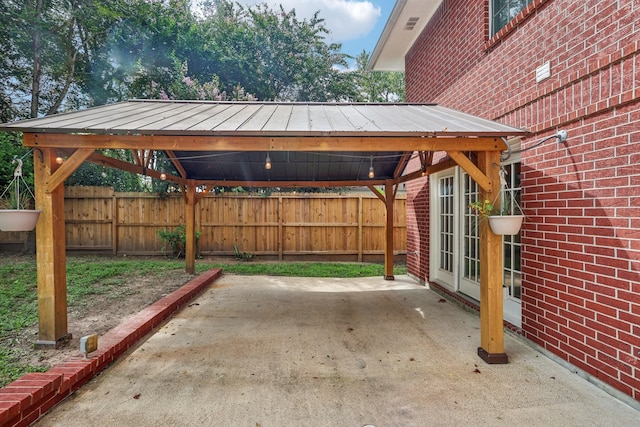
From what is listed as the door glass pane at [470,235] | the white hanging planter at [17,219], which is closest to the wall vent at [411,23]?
the door glass pane at [470,235]

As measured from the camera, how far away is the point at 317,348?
12.1 feet

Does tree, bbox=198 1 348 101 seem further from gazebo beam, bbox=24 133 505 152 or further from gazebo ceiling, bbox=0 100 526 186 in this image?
gazebo beam, bbox=24 133 505 152

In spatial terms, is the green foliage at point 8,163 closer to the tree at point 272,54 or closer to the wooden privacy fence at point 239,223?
the wooden privacy fence at point 239,223

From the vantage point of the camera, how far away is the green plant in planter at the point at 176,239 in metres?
9.24

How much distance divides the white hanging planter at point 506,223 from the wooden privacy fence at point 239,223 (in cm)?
657

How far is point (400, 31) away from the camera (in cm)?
671

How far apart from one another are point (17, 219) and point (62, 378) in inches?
59.3

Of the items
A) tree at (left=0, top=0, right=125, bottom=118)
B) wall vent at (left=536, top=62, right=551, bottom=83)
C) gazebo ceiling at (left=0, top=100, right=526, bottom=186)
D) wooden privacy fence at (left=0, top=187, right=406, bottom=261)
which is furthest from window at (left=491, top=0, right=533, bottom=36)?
tree at (left=0, top=0, right=125, bottom=118)

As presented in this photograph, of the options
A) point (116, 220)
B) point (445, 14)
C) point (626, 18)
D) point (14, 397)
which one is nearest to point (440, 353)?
point (626, 18)

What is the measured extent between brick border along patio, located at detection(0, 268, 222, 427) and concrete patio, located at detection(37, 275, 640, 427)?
0.10m

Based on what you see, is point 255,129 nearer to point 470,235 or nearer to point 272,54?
point 470,235

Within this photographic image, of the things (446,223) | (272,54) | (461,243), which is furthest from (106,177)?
(461,243)

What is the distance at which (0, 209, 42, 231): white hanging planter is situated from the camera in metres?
2.96

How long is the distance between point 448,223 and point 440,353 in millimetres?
2973
